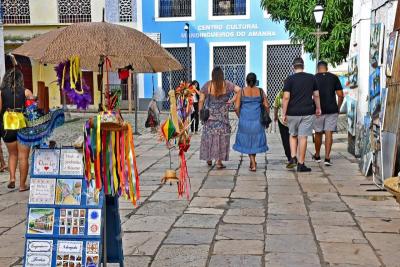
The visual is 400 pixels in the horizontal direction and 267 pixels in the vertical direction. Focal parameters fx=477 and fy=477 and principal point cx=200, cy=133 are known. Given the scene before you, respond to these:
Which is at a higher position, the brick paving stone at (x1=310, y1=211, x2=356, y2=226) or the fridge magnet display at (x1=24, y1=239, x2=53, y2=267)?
the fridge magnet display at (x1=24, y1=239, x2=53, y2=267)

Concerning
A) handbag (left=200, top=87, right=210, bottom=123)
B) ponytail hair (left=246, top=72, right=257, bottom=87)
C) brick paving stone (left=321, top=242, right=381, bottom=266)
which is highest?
ponytail hair (left=246, top=72, right=257, bottom=87)

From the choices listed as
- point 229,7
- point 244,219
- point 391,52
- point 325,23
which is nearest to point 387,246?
point 244,219

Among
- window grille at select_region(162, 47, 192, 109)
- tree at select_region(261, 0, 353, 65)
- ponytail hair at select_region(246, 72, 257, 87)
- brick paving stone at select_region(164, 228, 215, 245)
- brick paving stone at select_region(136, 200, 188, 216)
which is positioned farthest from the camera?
window grille at select_region(162, 47, 192, 109)

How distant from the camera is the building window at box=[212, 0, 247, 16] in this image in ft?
73.5

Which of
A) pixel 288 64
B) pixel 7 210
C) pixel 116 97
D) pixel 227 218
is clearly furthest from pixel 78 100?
pixel 288 64

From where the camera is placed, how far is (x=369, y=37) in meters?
7.67

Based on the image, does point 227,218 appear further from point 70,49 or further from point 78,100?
point 70,49

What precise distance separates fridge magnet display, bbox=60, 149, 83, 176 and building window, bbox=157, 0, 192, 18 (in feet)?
67.1

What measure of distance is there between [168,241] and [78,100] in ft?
5.27

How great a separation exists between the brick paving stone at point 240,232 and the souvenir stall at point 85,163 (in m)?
1.41

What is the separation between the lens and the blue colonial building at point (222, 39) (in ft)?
72.3

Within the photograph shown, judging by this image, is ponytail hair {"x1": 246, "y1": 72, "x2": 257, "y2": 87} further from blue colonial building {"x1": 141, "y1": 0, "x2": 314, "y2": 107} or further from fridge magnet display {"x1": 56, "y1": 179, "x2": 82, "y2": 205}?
blue colonial building {"x1": 141, "y1": 0, "x2": 314, "y2": 107}

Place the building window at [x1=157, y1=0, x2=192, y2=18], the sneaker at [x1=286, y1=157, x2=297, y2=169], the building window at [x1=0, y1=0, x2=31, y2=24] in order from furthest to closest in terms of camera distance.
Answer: the building window at [x1=0, y1=0, x2=31, y2=24] < the building window at [x1=157, y1=0, x2=192, y2=18] < the sneaker at [x1=286, y1=157, x2=297, y2=169]

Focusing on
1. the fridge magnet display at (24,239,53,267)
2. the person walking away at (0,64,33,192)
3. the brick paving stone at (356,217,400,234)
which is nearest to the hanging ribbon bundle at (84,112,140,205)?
the fridge magnet display at (24,239,53,267)
